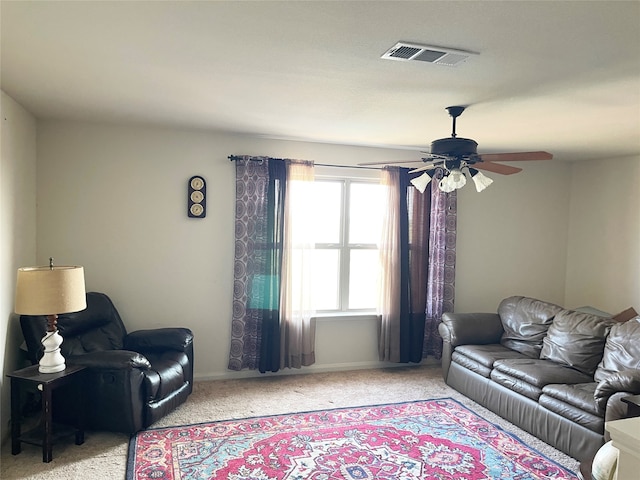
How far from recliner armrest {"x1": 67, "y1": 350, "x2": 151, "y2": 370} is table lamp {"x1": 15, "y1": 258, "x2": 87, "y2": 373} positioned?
0.16 m

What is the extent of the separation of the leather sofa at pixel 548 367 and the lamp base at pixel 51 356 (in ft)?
11.2

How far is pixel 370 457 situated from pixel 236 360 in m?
1.96

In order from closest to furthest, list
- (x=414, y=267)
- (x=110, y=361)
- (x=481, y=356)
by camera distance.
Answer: (x=110, y=361), (x=481, y=356), (x=414, y=267)

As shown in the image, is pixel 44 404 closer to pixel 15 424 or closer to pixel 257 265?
pixel 15 424

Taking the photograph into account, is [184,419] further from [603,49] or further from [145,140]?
[603,49]

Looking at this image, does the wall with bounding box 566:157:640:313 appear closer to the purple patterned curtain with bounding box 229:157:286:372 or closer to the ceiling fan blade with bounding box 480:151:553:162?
the ceiling fan blade with bounding box 480:151:553:162

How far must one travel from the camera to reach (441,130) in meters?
4.31

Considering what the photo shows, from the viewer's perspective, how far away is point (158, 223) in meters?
4.59

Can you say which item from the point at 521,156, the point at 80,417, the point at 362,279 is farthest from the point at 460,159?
the point at 80,417

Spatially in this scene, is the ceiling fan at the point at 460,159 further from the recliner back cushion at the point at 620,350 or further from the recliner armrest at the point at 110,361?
the recliner armrest at the point at 110,361

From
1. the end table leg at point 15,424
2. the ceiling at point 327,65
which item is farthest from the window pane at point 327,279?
the end table leg at point 15,424

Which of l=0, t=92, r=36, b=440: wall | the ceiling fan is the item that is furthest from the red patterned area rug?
the ceiling fan

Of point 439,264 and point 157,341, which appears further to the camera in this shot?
point 439,264

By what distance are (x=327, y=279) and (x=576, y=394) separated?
2.66 metres
